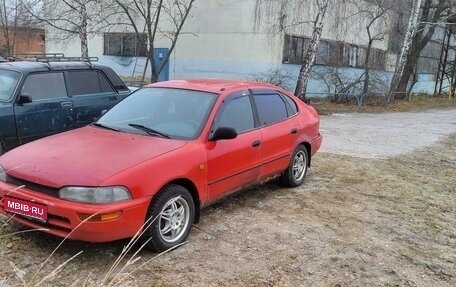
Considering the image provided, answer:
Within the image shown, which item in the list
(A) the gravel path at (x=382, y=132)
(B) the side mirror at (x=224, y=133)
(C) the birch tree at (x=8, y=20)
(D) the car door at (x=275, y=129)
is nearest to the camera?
(B) the side mirror at (x=224, y=133)

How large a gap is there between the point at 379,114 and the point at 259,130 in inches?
538

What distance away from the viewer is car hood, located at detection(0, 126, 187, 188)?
379 centimetres

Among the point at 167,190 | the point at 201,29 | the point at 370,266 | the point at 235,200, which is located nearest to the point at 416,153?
the point at 235,200

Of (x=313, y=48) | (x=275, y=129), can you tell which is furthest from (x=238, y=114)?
(x=313, y=48)

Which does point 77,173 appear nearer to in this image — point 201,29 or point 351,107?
point 351,107

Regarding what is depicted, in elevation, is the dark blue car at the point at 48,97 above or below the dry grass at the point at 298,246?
above

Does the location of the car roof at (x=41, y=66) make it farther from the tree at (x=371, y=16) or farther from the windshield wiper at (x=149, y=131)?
the tree at (x=371, y=16)

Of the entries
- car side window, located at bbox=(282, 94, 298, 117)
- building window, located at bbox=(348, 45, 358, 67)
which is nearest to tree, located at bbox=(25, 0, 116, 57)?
building window, located at bbox=(348, 45, 358, 67)

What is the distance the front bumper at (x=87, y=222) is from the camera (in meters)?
3.65

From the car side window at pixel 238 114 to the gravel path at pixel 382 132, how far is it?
4384 millimetres

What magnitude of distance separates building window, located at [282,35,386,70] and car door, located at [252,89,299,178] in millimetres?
14668

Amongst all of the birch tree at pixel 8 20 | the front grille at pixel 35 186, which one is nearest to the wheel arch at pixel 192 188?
the front grille at pixel 35 186

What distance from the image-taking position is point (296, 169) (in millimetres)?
6574

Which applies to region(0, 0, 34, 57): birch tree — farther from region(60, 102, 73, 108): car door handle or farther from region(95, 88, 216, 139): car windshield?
region(95, 88, 216, 139): car windshield
